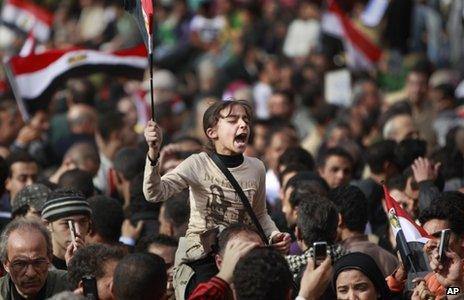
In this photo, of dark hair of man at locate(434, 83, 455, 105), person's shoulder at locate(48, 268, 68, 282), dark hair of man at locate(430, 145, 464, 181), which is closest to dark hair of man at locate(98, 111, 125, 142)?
dark hair of man at locate(430, 145, 464, 181)

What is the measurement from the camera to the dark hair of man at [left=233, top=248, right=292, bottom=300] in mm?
7844

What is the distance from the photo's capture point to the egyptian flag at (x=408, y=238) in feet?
32.4

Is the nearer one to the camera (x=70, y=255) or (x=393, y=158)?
(x=70, y=255)

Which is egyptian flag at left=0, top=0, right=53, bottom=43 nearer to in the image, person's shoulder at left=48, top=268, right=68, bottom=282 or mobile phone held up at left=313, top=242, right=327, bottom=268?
person's shoulder at left=48, top=268, right=68, bottom=282

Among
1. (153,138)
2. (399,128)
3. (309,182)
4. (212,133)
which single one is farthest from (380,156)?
(153,138)

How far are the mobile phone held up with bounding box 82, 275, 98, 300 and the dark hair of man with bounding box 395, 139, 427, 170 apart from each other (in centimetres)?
544

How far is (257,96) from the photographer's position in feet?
78.8

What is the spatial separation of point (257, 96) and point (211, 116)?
46.1 feet

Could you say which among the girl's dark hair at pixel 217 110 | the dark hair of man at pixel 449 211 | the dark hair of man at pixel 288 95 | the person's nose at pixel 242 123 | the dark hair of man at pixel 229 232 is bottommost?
the dark hair of man at pixel 288 95

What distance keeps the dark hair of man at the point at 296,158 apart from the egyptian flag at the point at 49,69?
316 cm

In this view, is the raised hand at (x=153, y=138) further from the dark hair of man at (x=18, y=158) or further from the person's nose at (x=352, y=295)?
the dark hair of man at (x=18, y=158)

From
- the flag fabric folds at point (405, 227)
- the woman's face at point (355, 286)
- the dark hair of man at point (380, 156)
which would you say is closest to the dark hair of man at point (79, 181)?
the dark hair of man at point (380, 156)

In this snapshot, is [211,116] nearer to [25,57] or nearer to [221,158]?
[221,158]

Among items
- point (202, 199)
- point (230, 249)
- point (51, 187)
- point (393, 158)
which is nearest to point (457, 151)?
point (393, 158)
